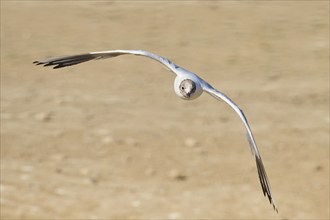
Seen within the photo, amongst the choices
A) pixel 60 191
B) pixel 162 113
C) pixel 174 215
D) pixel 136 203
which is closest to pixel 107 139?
pixel 162 113

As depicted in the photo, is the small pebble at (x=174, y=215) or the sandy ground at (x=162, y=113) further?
the sandy ground at (x=162, y=113)

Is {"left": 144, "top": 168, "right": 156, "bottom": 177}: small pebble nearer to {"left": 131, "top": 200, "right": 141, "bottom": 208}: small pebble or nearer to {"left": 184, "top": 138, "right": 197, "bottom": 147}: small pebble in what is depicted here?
{"left": 131, "top": 200, "right": 141, "bottom": 208}: small pebble

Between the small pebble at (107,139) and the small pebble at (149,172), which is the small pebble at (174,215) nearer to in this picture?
the small pebble at (149,172)

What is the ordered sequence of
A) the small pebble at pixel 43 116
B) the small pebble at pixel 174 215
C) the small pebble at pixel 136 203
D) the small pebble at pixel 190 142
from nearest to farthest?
1. the small pebble at pixel 174 215
2. the small pebble at pixel 136 203
3. the small pebble at pixel 190 142
4. the small pebble at pixel 43 116

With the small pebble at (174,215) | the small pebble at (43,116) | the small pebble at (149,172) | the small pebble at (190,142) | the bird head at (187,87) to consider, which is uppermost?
the bird head at (187,87)

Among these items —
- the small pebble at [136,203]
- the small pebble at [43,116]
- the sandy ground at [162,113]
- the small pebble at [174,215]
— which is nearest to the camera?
the small pebble at [174,215]

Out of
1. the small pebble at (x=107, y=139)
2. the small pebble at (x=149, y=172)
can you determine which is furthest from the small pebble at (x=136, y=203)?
the small pebble at (x=107, y=139)

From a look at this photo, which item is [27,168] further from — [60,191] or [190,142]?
[190,142]

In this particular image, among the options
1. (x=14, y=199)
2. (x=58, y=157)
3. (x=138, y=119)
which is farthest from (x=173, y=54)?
(x=14, y=199)

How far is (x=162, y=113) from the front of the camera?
38.5ft

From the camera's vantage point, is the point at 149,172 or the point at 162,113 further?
the point at 162,113

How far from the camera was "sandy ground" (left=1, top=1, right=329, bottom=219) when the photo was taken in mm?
10383

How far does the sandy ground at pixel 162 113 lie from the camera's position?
1038 centimetres

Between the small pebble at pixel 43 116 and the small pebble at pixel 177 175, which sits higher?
the small pebble at pixel 43 116
